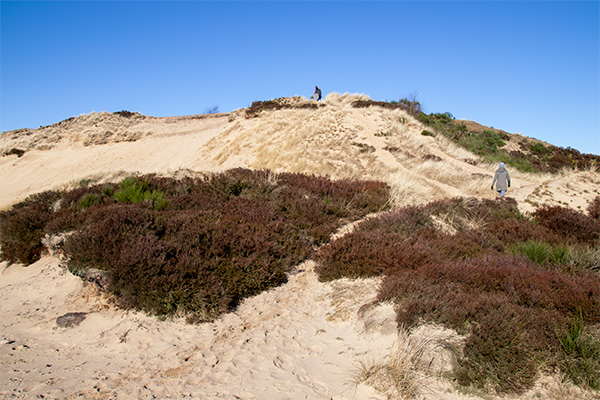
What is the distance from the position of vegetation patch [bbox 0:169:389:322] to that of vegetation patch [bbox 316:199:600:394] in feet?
3.58

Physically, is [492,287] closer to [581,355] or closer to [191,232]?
[581,355]

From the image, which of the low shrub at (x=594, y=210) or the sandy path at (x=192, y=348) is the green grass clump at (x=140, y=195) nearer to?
the sandy path at (x=192, y=348)

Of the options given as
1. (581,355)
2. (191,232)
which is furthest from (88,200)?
(581,355)

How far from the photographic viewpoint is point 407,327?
14.5 feet

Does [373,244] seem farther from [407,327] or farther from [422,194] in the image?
[422,194]

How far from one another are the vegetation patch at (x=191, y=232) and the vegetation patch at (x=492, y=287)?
1.09m

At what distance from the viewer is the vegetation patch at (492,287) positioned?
12.6ft

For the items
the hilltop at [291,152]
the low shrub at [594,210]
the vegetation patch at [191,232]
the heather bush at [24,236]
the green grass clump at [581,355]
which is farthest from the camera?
the hilltop at [291,152]

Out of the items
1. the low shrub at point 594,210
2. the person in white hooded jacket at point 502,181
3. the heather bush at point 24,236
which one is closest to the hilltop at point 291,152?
the low shrub at point 594,210

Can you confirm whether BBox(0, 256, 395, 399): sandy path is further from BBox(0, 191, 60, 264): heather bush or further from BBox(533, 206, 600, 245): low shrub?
BBox(533, 206, 600, 245): low shrub

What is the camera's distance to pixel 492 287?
5316mm

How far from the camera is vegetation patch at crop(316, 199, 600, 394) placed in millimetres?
3840

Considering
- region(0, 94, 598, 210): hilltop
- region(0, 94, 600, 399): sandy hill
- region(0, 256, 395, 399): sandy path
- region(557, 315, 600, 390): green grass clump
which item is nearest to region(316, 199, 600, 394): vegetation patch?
region(557, 315, 600, 390): green grass clump

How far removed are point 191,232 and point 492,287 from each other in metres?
4.78
